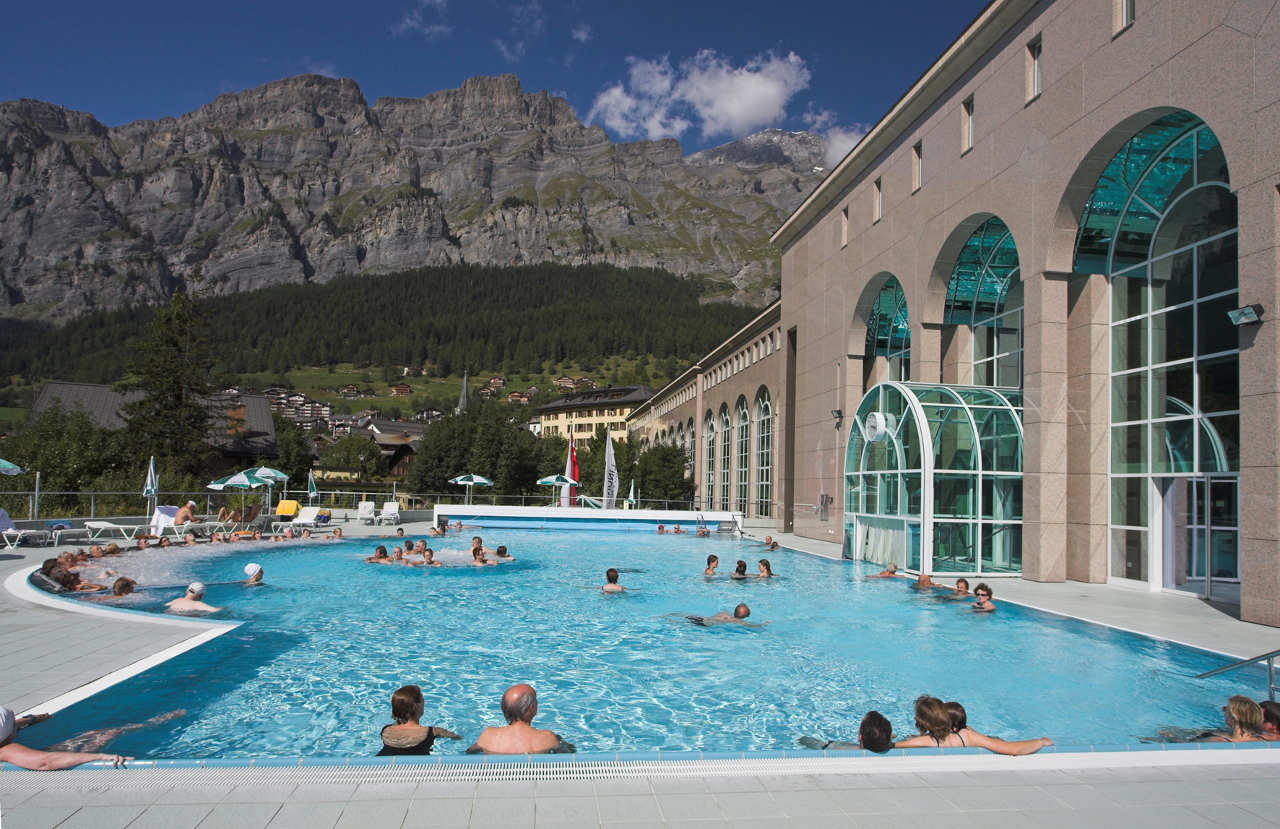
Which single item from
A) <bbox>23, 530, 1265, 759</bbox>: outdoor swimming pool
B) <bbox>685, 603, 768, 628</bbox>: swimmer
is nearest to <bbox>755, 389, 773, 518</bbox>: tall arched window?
<bbox>23, 530, 1265, 759</bbox>: outdoor swimming pool

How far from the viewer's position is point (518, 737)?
538cm

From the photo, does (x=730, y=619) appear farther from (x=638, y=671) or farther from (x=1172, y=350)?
(x=1172, y=350)

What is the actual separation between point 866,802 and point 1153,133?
14.0 meters

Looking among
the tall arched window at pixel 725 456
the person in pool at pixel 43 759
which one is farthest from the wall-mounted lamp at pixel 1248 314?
the tall arched window at pixel 725 456

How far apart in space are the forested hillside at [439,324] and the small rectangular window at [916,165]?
107m

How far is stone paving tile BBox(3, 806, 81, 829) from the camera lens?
3.76 meters

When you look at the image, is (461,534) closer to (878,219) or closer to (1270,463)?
(878,219)

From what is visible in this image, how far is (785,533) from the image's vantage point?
1276 inches

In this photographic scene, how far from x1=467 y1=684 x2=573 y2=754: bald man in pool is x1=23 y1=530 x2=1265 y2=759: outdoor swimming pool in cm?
108

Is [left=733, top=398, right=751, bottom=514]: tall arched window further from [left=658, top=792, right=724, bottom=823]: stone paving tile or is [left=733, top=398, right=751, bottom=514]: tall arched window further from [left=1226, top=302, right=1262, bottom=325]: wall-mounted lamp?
[left=658, top=792, right=724, bottom=823]: stone paving tile

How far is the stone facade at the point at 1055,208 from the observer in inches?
419

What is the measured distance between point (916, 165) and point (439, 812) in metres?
21.5

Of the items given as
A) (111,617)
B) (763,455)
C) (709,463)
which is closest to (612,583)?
(111,617)

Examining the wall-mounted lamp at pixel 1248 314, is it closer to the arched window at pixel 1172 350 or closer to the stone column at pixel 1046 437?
the arched window at pixel 1172 350
